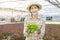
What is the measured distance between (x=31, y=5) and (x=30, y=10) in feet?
0.24

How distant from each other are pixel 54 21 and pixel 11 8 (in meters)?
0.59

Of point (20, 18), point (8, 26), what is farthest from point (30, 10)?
point (8, 26)

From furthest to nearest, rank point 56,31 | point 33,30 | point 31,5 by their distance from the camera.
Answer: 1. point 56,31
2. point 31,5
3. point 33,30

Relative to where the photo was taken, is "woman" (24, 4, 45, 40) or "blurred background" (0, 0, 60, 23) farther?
→ "blurred background" (0, 0, 60, 23)

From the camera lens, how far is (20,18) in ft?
7.95

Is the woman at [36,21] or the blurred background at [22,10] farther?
the blurred background at [22,10]

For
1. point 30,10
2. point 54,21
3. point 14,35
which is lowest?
point 14,35

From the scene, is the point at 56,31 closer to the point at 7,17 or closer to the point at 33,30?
the point at 33,30

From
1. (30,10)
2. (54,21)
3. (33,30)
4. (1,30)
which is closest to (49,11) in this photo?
(54,21)

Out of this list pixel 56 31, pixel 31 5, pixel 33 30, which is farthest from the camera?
pixel 56 31

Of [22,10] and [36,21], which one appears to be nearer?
[36,21]

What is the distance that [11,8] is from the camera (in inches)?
96.3

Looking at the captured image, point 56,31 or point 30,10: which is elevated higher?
point 30,10

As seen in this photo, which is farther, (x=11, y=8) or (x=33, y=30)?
(x=11, y=8)
